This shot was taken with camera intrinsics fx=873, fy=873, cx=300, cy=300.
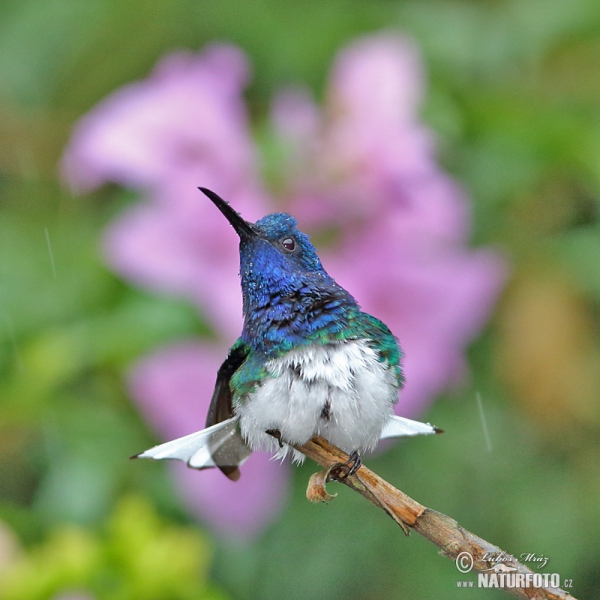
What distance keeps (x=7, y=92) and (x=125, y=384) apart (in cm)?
44

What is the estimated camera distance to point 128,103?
710 mm

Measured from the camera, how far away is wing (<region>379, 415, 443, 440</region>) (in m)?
0.17

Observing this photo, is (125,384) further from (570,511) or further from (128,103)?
(570,511)

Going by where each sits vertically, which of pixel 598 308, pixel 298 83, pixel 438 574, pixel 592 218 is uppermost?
pixel 298 83

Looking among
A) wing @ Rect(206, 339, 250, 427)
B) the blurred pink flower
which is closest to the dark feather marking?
wing @ Rect(206, 339, 250, 427)

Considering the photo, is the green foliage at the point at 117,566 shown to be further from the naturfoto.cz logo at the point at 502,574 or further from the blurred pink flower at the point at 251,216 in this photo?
the naturfoto.cz logo at the point at 502,574

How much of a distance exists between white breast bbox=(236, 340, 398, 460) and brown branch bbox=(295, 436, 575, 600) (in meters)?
0.01

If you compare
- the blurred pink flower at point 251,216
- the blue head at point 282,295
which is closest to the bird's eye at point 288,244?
the blue head at point 282,295

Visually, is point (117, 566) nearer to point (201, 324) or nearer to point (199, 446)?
point (201, 324)

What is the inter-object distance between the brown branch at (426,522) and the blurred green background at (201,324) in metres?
0.45

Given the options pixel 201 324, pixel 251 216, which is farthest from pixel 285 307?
pixel 201 324

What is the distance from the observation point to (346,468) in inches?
6.8

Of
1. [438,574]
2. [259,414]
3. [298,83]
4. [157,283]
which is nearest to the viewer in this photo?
[259,414]

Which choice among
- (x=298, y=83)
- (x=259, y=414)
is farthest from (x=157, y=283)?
(x=259, y=414)
